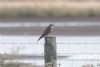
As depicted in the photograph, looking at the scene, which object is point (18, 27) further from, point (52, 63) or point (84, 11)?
point (52, 63)

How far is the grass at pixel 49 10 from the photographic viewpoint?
93.1ft

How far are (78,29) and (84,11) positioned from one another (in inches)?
395

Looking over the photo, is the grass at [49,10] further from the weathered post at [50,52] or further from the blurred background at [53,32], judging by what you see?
the weathered post at [50,52]

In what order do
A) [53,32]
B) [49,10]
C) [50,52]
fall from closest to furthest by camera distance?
[50,52] < [53,32] < [49,10]

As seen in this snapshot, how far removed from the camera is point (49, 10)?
30500 mm

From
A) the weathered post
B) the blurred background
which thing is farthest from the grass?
the weathered post

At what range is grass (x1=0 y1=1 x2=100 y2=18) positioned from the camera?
28.4m

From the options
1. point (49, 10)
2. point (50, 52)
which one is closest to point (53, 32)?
point (50, 52)

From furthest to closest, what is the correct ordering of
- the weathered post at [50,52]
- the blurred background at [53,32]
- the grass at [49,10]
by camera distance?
the grass at [49,10]
the blurred background at [53,32]
the weathered post at [50,52]

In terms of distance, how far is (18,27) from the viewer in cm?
2091

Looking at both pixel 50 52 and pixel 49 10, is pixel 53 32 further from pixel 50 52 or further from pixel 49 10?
pixel 49 10

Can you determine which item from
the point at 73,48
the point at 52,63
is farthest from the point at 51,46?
the point at 73,48

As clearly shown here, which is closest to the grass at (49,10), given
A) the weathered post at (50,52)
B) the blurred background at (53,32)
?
the blurred background at (53,32)

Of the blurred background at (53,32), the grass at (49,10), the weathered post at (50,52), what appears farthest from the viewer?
the grass at (49,10)
